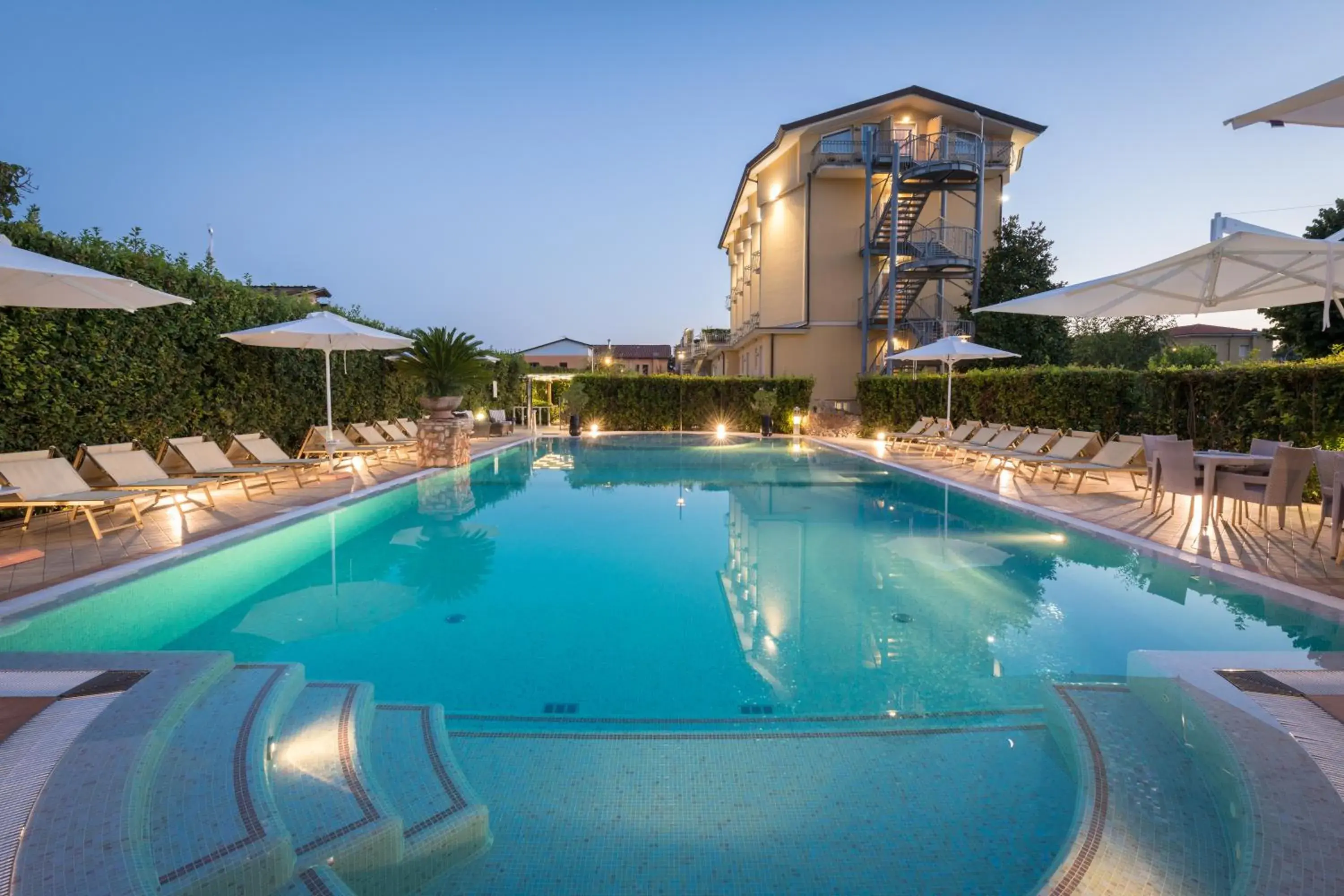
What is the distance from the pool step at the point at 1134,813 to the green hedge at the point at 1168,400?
7876 mm

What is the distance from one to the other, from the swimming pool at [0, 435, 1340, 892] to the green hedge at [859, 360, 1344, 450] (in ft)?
13.1

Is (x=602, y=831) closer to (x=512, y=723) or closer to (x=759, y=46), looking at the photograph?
(x=512, y=723)

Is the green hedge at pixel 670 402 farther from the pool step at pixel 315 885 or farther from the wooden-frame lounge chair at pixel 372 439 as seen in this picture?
the pool step at pixel 315 885

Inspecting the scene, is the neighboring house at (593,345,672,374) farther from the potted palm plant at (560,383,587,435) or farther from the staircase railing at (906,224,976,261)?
the staircase railing at (906,224,976,261)

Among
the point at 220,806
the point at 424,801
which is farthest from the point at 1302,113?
the point at 220,806

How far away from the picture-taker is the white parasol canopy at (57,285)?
507 cm

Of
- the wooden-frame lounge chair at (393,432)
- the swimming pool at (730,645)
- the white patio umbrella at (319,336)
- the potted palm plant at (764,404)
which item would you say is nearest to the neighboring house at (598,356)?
the potted palm plant at (764,404)

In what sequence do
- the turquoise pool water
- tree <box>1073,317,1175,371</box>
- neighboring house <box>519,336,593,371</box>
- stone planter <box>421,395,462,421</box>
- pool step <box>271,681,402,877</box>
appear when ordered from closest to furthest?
pool step <box>271,681,402,877</box>
the turquoise pool water
stone planter <box>421,395,462,421</box>
tree <box>1073,317,1175,371</box>
neighboring house <box>519,336,593,371</box>

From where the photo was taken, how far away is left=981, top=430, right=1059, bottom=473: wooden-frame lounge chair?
10.6 meters

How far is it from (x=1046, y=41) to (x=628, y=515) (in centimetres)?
1390

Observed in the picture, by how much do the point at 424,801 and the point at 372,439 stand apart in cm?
1205

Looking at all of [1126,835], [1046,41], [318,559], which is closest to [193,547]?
[318,559]

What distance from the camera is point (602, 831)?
2400 mm

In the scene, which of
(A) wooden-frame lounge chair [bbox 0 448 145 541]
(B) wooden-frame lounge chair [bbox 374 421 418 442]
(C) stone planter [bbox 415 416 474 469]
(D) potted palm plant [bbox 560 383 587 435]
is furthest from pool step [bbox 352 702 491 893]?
(D) potted palm plant [bbox 560 383 587 435]
